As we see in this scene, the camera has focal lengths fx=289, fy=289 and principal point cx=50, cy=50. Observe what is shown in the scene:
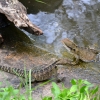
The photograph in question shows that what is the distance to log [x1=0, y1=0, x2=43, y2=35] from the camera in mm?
5801

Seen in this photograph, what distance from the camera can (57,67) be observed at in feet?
18.1

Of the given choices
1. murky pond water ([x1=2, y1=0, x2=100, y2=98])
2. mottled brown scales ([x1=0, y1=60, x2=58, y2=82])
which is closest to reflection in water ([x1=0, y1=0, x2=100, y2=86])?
murky pond water ([x1=2, y1=0, x2=100, y2=98])

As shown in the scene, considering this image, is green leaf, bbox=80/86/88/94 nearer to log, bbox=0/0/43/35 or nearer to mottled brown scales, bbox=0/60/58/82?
mottled brown scales, bbox=0/60/58/82

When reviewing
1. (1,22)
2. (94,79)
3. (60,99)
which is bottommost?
(94,79)

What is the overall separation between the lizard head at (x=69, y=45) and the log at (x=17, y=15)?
21.1 inches

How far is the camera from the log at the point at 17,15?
5.80 metres

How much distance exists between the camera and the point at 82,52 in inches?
239

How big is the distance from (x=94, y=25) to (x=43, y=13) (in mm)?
1524

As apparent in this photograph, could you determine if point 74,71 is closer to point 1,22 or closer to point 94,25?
point 94,25

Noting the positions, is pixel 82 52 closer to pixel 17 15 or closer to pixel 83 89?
pixel 17 15

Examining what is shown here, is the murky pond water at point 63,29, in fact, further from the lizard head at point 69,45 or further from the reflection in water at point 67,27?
the lizard head at point 69,45

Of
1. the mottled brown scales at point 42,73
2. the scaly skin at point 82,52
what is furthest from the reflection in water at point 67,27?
the mottled brown scales at point 42,73

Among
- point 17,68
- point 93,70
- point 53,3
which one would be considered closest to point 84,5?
point 53,3

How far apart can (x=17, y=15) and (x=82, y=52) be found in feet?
5.09
